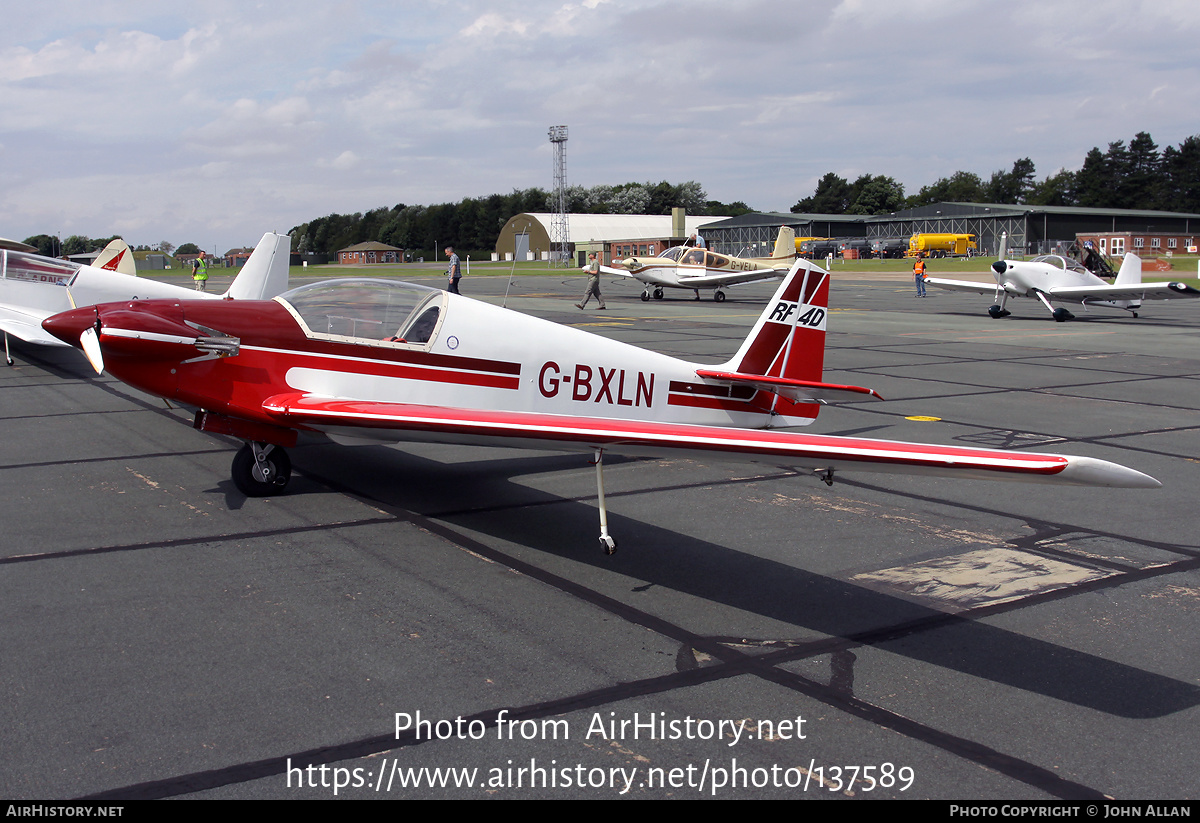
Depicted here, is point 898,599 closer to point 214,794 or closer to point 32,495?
point 214,794

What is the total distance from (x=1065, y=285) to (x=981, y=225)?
246 ft

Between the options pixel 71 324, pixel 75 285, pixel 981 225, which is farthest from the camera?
pixel 981 225

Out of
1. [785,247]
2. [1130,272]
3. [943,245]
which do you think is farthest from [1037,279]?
[943,245]

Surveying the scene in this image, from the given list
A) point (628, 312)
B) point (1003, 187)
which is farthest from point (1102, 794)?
point (1003, 187)

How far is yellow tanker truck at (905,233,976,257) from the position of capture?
298 ft

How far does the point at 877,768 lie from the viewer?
352 cm

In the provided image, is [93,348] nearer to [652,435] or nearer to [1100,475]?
[652,435]

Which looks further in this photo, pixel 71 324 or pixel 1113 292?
pixel 1113 292

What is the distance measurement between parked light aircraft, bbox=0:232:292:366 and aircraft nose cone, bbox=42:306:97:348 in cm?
811

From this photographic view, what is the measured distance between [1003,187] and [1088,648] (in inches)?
5964

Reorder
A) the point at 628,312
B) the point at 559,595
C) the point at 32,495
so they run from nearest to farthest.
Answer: the point at 559,595
the point at 32,495
the point at 628,312

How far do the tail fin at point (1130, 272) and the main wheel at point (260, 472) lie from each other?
92.5 feet

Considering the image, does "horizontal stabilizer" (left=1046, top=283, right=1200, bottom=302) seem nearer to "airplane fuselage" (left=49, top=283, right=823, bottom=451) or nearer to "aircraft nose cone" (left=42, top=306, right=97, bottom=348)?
"airplane fuselage" (left=49, top=283, right=823, bottom=451)

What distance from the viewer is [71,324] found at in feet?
23.5
